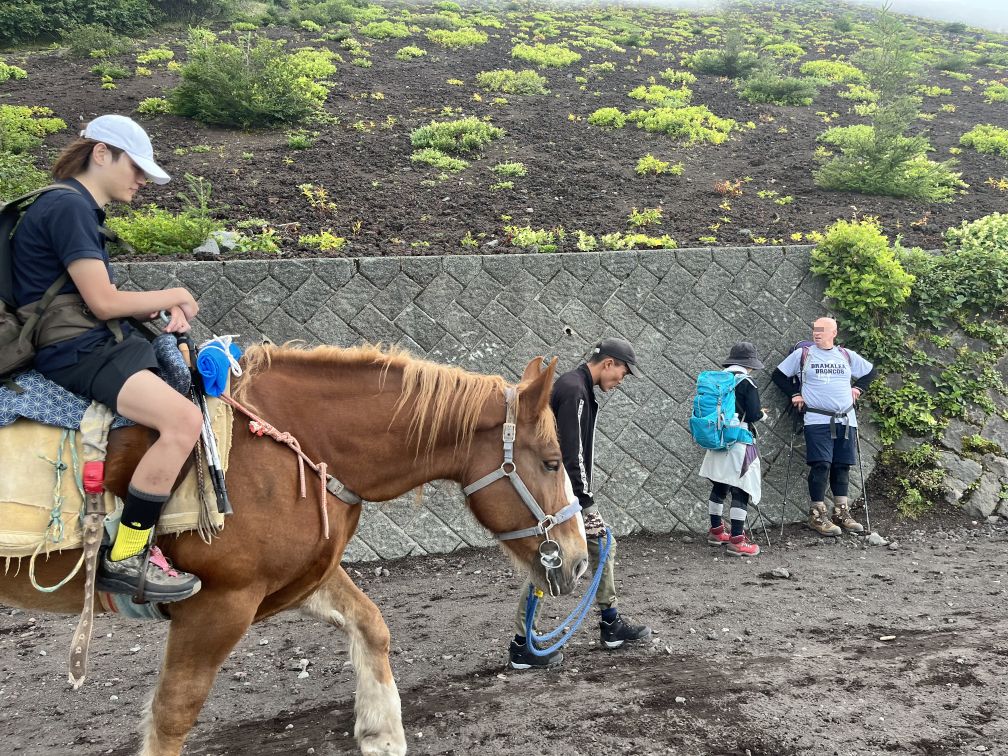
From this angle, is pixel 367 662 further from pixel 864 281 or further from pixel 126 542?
pixel 864 281

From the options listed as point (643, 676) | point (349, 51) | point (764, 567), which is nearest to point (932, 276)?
point (764, 567)

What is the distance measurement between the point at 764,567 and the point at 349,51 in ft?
52.1

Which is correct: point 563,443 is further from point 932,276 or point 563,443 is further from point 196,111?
point 196,111

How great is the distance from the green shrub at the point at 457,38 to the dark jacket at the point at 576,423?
56.2ft

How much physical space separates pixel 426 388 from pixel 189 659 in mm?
1526

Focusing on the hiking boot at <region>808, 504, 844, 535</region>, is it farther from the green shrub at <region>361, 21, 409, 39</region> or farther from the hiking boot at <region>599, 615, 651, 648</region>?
the green shrub at <region>361, 21, 409, 39</region>

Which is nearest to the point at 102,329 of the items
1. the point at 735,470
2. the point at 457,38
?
the point at 735,470

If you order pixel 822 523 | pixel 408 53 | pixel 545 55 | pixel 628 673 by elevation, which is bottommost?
pixel 822 523

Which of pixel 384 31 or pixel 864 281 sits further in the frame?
pixel 384 31

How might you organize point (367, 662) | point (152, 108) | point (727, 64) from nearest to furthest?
1. point (367, 662)
2. point (152, 108)
3. point (727, 64)

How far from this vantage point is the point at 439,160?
11094mm

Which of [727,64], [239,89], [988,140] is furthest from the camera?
[727,64]

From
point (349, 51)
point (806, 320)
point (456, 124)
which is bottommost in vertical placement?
point (806, 320)

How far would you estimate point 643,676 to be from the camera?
4.41m
